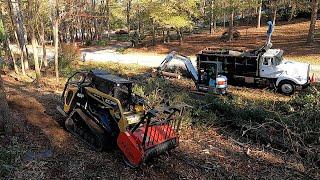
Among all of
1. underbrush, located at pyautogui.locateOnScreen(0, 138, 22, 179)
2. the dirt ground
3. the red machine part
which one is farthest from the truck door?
underbrush, located at pyautogui.locateOnScreen(0, 138, 22, 179)

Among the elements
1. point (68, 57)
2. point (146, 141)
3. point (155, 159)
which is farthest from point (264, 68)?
point (68, 57)

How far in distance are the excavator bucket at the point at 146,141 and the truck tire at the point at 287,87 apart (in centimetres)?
986

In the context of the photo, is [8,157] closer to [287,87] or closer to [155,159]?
[155,159]

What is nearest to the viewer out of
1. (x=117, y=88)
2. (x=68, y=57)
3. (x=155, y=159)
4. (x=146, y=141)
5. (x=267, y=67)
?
(x=146, y=141)

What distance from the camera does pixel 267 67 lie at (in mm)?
17797

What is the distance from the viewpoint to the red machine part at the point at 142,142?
809 centimetres

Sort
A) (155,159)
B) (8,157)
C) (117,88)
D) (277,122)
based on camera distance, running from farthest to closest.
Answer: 1. (277,122)
2. (117,88)
3. (155,159)
4. (8,157)

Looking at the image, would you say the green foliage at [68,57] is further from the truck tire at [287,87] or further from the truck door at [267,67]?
the truck tire at [287,87]

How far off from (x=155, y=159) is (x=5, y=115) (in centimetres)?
440

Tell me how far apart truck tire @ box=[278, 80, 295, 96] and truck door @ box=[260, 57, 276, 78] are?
2.52 ft

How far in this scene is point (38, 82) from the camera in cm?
1856

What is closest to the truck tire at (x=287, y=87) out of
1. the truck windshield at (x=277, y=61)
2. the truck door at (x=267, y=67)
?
the truck door at (x=267, y=67)

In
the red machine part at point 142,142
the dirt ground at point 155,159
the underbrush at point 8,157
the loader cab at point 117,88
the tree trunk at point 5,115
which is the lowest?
the dirt ground at point 155,159

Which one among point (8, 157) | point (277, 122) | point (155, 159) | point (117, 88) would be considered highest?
point (117, 88)
